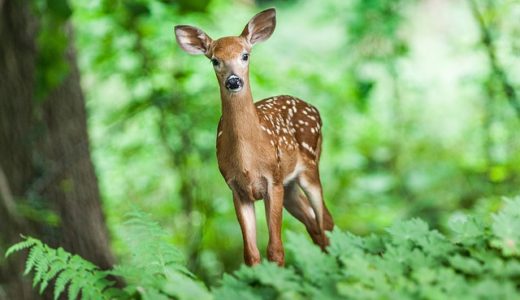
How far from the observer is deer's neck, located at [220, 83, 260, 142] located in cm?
169

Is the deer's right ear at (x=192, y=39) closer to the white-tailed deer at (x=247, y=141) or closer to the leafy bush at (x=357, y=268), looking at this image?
the white-tailed deer at (x=247, y=141)

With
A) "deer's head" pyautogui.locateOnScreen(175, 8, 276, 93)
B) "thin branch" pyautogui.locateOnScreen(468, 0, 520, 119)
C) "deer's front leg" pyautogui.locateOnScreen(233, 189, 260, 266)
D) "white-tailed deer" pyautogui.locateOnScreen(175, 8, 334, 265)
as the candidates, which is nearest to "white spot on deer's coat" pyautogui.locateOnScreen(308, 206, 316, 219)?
"white-tailed deer" pyautogui.locateOnScreen(175, 8, 334, 265)

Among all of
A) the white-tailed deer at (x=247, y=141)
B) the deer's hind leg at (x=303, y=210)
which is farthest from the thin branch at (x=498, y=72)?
the white-tailed deer at (x=247, y=141)

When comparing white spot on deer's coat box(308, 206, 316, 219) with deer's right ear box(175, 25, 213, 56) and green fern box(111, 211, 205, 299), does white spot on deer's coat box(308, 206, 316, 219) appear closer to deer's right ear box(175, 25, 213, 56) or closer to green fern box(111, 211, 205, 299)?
green fern box(111, 211, 205, 299)

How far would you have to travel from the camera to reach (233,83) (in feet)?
5.41

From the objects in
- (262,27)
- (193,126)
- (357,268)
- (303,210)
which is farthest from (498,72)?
(357,268)

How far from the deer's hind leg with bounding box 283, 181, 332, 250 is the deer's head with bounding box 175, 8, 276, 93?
41 cm

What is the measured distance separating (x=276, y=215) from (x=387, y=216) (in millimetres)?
4607

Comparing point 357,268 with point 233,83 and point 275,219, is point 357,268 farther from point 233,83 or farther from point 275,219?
point 233,83

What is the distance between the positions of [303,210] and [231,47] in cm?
53

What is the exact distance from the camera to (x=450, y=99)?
356 inches

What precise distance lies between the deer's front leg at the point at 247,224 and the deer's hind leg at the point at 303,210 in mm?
259

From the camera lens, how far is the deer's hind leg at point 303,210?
198cm

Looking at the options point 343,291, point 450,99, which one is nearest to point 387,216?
point 450,99
